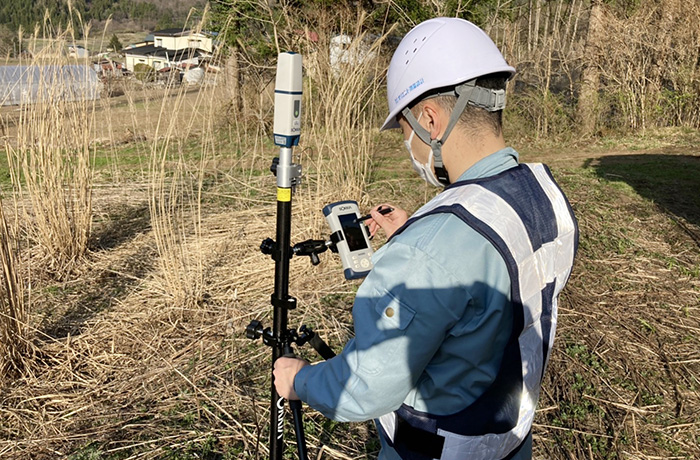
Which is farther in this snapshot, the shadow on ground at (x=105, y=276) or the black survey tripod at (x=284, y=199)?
the shadow on ground at (x=105, y=276)

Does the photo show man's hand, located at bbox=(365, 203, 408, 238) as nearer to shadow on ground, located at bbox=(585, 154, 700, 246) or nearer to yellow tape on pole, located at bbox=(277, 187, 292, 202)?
yellow tape on pole, located at bbox=(277, 187, 292, 202)

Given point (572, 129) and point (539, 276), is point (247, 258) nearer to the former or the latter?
point (539, 276)

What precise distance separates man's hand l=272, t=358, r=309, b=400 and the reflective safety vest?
0.23m

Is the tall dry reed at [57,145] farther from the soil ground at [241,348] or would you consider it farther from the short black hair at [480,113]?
the short black hair at [480,113]

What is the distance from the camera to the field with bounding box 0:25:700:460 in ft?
8.88

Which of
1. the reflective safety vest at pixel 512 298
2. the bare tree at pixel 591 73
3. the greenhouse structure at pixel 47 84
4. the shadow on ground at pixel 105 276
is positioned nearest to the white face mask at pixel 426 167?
the reflective safety vest at pixel 512 298

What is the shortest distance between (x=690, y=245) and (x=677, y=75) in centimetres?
694

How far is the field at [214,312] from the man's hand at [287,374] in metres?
1.00

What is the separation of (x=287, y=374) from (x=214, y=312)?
269 centimetres

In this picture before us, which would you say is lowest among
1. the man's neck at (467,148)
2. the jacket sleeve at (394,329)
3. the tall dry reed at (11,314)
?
the tall dry reed at (11,314)

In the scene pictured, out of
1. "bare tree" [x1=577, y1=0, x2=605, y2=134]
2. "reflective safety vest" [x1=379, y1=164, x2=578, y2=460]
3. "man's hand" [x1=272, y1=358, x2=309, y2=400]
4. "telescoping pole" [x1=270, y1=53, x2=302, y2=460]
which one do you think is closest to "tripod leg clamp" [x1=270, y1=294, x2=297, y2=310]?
"telescoping pole" [x1=270, y1=53, x2=302, y2=460]

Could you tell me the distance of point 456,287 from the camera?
1.01m

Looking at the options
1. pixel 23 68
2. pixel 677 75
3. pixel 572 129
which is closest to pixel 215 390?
pixel 23 68

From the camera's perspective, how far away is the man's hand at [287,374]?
1.29 meters
